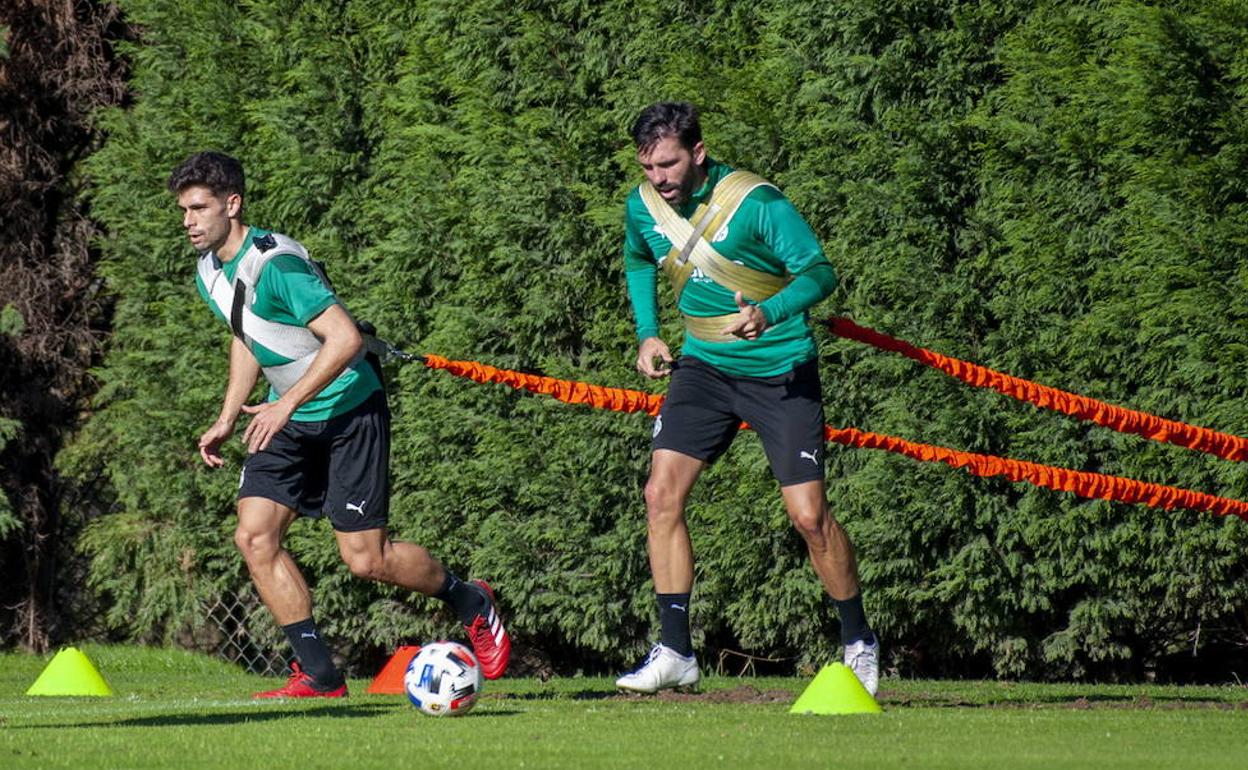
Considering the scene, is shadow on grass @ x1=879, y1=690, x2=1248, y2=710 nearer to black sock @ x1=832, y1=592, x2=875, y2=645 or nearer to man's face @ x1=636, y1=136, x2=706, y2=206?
black sock @ x1=832, y1=592, x2=875, y2=645

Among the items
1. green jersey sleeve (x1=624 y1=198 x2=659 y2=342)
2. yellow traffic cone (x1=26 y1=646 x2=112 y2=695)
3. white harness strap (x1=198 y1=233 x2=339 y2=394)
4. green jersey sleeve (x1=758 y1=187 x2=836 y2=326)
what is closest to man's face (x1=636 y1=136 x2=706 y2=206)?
green jersey sleeve (x1=758 y1=187 x2=836 y2=326)

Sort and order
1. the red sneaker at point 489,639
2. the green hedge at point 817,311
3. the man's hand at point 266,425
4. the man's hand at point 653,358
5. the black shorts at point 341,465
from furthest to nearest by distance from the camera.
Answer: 1. the green hedge at point 817,311
2. the red sneaker at point 489,639
3. the black shorts at point 341,465
4. the man's hand at point 653,358
5. the man's hand at point 266,425

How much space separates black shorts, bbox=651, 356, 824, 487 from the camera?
6.88 metres

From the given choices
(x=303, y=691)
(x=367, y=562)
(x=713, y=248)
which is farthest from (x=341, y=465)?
(x=713, y=248)

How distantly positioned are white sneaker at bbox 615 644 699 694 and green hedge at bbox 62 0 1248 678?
1668mm

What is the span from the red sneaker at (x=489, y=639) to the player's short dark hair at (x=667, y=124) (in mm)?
2239

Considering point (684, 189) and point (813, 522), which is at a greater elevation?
point (684, 189)

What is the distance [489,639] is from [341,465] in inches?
41.4

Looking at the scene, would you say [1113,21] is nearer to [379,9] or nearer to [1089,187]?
[1089,187]

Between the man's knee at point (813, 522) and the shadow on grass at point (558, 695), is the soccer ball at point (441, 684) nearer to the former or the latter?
the shadow on grass at point (558, 695)

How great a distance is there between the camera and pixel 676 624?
719cm

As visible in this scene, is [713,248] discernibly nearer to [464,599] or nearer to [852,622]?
[852,622]

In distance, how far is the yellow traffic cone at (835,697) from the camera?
21.2ft

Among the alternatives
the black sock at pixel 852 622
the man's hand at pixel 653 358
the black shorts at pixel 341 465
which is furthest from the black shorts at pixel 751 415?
the black shorts at pixel 341 465
